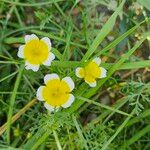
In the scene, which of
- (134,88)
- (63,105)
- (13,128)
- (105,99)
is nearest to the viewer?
(63,105)

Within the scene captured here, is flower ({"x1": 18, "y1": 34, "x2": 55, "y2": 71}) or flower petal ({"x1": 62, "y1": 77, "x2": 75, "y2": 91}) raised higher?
flower ({"x1": 18, "y1": 34, "x2": 55, "y2": 71})

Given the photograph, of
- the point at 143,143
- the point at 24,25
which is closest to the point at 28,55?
the point at 24,25

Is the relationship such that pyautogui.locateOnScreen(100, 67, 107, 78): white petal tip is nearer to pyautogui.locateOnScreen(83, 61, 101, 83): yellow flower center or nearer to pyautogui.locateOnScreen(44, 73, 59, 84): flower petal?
pyautogui.locateOnScreen(83, 61, 101, 83): yellow flower center

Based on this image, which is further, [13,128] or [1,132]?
[13,128]

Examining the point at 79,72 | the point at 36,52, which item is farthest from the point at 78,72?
the point at 36,52

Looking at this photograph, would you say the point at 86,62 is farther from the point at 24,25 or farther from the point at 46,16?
the point at 24,25

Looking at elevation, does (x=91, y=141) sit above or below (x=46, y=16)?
below

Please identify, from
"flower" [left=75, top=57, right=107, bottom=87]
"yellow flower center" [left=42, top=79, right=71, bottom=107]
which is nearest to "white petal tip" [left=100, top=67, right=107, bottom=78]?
"flower" [left=75, top=57, right=107, bottom=87]
